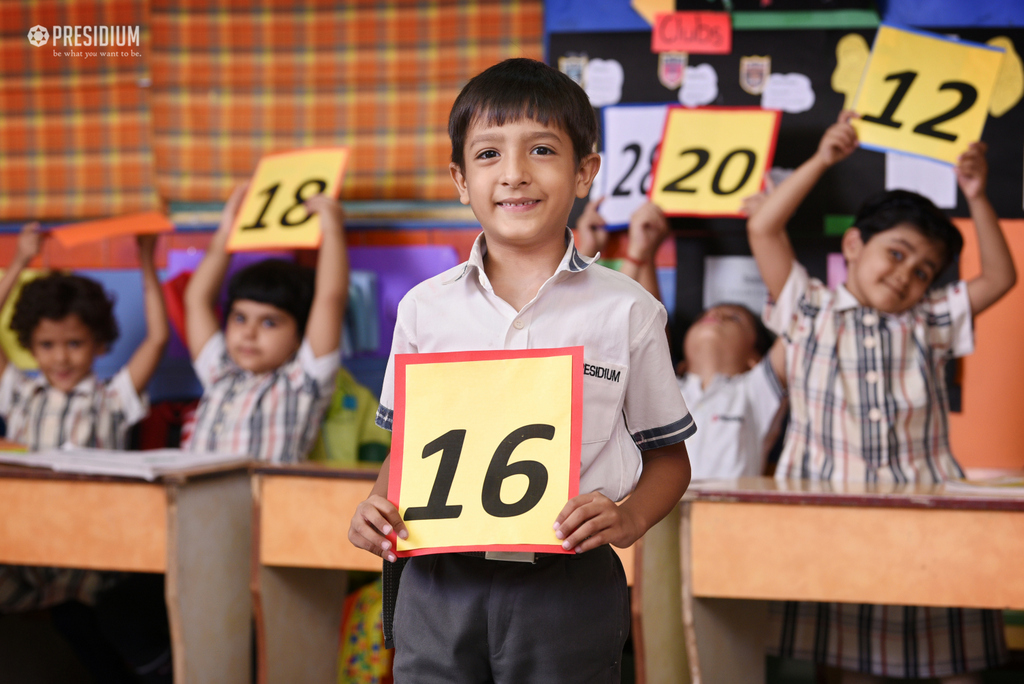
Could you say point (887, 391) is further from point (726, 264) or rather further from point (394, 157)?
point (394, 157)

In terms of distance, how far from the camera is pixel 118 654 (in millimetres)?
2432

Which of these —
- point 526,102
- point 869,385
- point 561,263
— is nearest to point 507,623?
point 561,263

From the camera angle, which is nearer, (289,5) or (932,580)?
(932,580)

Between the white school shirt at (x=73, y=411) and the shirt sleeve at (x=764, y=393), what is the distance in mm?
1889

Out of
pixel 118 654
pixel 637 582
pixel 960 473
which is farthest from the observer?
pixel 118 654

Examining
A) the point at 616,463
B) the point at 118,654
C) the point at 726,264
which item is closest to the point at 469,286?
the point at 616,463

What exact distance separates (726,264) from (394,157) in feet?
3.94

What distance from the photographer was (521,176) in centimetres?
88

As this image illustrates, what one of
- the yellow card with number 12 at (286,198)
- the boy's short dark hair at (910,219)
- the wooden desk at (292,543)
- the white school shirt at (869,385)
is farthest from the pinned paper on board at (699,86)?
the wooden desk at (292,543)

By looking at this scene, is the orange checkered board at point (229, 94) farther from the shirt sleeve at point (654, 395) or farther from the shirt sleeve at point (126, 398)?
the shirt sleeve at point (654, 395)

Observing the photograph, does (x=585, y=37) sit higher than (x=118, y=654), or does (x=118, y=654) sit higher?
(x=585, y=37)

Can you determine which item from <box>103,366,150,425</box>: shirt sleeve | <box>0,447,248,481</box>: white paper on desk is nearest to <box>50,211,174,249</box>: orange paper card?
<box>103,366,150,425</box>: shirt sleeve

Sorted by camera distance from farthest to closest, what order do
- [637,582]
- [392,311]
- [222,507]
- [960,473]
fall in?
[392,311] → [960,473] → [222,507] → [637,582]

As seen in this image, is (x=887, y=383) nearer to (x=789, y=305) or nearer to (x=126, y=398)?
(x=789, y=305)
